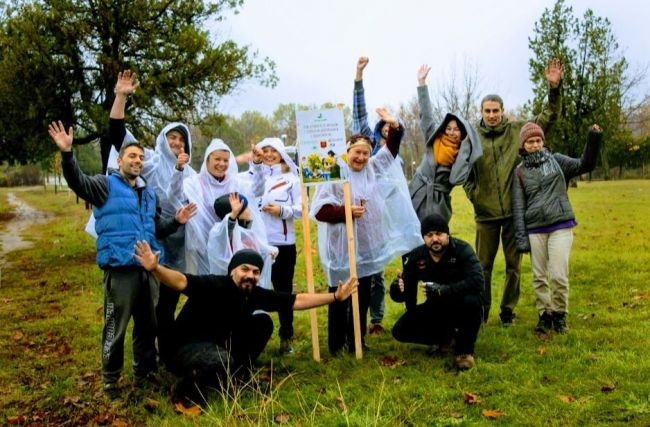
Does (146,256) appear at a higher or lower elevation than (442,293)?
higher

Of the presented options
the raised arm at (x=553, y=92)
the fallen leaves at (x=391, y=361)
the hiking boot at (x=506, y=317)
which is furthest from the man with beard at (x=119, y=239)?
the raised arm at (x=553, y=92)

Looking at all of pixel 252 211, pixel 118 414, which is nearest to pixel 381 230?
pixel 252 211

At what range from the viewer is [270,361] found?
5.70 meters

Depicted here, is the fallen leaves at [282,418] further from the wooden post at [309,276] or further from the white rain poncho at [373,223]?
the white rain poncho at [373,223]

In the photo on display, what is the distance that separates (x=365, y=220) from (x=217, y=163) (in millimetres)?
1546

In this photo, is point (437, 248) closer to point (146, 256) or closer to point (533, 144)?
point (533, 144)

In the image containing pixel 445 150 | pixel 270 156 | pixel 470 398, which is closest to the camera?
pixel 470 398

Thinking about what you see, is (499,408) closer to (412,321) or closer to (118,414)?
(412,321)

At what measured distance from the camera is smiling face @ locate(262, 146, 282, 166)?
6.36 m

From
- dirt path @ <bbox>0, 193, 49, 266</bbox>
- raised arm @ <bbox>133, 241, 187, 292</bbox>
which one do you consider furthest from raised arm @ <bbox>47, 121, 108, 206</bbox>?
dirt path @ <bbox>0, 193, 49, 266</bbox>

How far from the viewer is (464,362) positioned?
511 centimetres

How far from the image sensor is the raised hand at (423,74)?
20.4 feet

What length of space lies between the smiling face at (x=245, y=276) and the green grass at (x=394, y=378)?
80cm

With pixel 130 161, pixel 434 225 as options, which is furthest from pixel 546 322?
pixel 130 161
